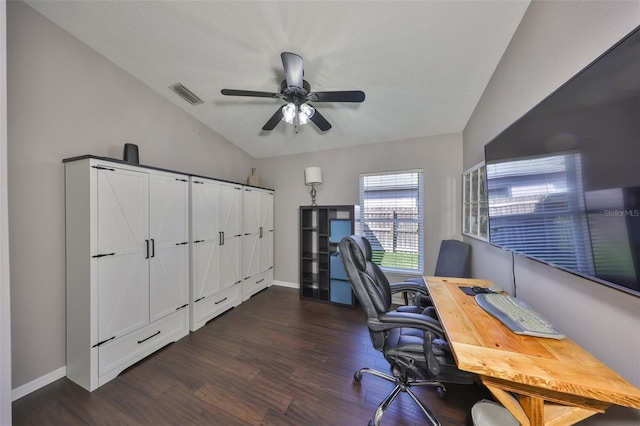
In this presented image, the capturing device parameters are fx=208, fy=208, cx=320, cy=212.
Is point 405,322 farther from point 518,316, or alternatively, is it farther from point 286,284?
point 286,284

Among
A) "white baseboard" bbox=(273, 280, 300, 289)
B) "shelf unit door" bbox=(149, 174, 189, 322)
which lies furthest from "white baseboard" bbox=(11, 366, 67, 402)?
"white baseboard" bbox=(273, 280, 300, 289)

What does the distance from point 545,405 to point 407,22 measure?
2361mm

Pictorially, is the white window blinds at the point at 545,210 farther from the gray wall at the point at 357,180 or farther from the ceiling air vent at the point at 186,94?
the ceiling air vent at the point at 186,94

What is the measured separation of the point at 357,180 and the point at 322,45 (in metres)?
2.06

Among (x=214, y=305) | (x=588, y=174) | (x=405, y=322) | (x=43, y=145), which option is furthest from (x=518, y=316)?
(x=43, y=145)

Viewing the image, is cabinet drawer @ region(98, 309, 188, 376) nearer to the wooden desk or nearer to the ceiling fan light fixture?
the ceiling fan light fixture

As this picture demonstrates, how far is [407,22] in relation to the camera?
5.17 feet

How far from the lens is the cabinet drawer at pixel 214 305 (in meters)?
2.61

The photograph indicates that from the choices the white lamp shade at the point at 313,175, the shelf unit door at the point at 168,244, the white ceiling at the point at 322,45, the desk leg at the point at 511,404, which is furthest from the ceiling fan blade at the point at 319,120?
the desk leg at the point at 511,404

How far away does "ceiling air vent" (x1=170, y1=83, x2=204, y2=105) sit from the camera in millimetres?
2495

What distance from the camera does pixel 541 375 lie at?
0.77m

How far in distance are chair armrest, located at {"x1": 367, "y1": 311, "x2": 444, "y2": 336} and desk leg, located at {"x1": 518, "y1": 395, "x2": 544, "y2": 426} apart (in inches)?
16.8

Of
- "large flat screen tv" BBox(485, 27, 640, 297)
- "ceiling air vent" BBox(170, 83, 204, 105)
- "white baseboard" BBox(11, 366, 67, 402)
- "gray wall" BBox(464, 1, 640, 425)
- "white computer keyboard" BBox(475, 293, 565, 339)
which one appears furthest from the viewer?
"ceiling air vent" BBox(170, 83, 204, 105)

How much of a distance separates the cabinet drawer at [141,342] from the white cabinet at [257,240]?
3.41ft
